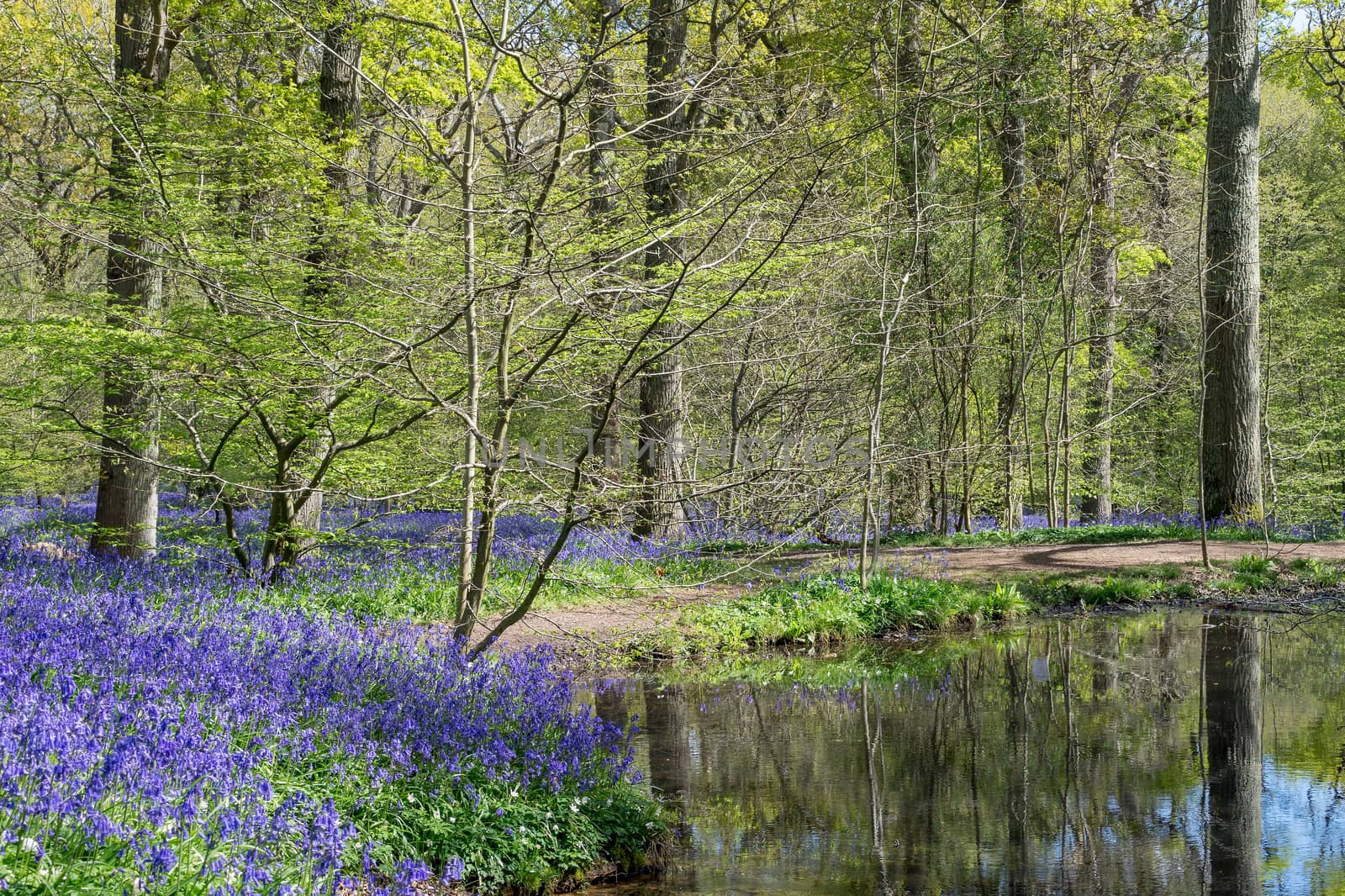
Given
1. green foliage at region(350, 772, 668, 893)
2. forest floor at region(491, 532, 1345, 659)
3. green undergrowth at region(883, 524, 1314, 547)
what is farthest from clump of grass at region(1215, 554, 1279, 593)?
green foliage at region(350, 772, 668, 893)

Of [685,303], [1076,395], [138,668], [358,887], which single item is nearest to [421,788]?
[358,887]

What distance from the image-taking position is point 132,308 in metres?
9.32

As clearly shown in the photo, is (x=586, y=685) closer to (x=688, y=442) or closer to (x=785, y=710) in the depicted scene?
(x=785, y=710)

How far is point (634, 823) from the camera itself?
204 inches

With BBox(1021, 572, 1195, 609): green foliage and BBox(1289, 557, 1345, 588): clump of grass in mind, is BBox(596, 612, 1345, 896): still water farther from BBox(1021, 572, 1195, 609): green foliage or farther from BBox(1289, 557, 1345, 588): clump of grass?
BBox(1021, 572, 1195, 609): green foliage

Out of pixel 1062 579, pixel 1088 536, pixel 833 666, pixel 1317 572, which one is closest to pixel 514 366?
pixel 833 666

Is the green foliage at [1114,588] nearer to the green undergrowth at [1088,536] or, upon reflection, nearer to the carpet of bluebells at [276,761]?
the green undergrowth at [1088,536]

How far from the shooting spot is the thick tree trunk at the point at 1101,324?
17891mm

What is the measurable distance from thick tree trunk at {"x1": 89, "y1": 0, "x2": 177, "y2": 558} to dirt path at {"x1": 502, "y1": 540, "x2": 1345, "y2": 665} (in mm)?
3863

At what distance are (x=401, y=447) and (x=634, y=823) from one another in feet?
24.2

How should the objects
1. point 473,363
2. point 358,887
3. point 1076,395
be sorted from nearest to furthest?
point 358,887, point 473,363, point 1076,395

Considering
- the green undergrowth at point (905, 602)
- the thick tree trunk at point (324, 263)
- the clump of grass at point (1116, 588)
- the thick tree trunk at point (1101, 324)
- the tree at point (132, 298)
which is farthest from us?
the thick tree trunk at point (1101, 324)

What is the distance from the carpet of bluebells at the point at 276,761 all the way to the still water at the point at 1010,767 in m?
0.62

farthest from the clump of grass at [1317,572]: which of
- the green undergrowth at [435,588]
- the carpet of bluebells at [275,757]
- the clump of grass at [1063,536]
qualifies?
the carpet of bluebells at [275,757]
